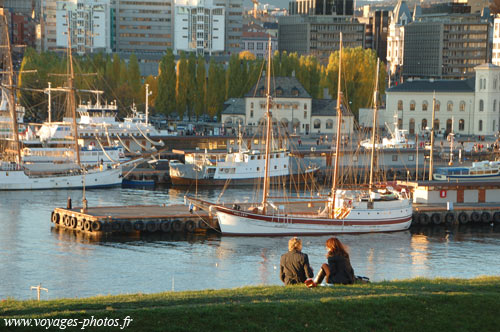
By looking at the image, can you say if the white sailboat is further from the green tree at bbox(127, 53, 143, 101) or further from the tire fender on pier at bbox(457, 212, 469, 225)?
the green tree at bbox(127, 53, 143, 101)

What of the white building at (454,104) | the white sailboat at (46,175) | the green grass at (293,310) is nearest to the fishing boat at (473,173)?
the white sailboat at (46,175)

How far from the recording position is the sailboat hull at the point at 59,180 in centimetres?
8494

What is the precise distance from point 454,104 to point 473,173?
161ft

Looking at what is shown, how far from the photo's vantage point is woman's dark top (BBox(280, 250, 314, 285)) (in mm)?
26484

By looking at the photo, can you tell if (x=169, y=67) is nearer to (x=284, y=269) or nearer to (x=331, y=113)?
(x=331, y=113)

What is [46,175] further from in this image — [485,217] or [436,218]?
[485,217]

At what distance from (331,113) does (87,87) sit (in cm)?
3270

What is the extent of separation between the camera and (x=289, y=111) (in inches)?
5123

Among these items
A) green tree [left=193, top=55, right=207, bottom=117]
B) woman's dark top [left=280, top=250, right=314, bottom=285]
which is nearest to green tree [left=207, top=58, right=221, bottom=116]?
green tree [left=193, top=55, right=207, bottom=117]

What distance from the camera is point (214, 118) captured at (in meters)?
151

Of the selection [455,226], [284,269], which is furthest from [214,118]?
[284,269]

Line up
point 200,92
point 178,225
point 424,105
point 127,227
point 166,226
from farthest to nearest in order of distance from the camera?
1. point 200,92
2. point 424,105
3. point 178,225
4. point 166,226
5. point 127,227

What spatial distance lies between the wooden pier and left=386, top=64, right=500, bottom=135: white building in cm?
7161

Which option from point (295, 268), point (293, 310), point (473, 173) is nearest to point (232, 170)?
point (473, 173)
